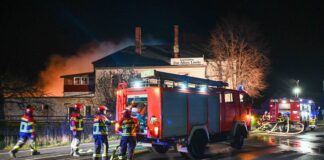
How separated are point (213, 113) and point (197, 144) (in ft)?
4.75

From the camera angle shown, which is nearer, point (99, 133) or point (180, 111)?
point (99, 133)

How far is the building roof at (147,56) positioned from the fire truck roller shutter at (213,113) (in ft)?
100

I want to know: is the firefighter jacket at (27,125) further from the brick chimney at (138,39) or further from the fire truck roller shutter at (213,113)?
the brick chimney at (138,39)

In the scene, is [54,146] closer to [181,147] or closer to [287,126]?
[181,147]

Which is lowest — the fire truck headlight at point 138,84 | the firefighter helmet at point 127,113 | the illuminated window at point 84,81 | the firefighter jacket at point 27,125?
the firefighter jacket at point 27,125

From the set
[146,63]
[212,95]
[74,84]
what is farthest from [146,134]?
[74,84]

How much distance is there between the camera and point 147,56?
1852 inches

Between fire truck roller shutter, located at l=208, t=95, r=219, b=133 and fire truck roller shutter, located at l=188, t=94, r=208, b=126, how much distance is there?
0.27 metres

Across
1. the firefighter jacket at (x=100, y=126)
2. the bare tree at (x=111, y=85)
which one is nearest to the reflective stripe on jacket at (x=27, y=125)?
the firefighter jacket at (x=100, y=126)

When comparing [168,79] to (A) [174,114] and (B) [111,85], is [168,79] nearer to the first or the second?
(A) [174,114]

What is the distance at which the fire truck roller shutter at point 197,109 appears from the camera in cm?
1178

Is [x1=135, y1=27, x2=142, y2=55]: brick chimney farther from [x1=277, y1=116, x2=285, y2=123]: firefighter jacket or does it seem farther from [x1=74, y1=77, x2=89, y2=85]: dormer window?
[x1=277, y1=116, x2=285, y2=123]: firefighter jacket

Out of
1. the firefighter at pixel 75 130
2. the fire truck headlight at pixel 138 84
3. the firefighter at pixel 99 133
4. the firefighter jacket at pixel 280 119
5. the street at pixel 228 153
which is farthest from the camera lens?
the firefighter jacket at pixel 280 119

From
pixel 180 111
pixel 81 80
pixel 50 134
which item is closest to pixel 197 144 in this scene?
pixel 180 111
